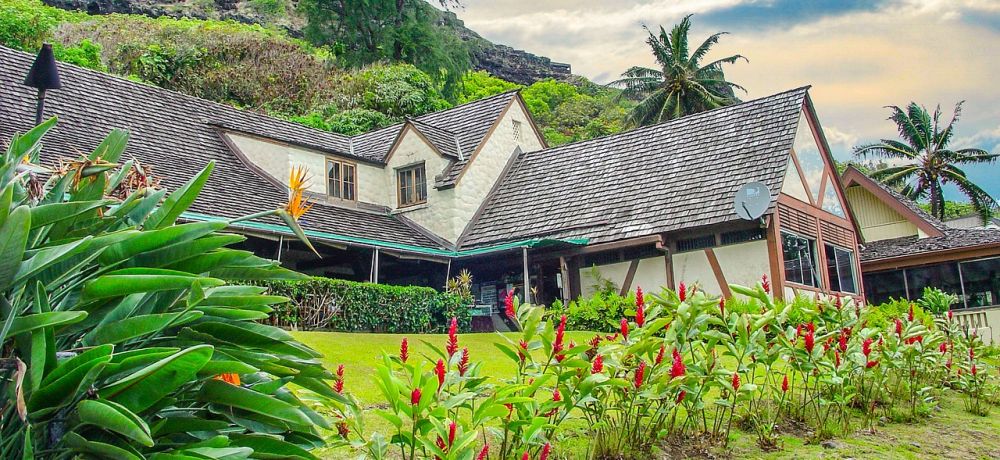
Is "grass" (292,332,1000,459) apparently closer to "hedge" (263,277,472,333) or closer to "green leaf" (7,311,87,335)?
"green leaf" (7,311,87,335)

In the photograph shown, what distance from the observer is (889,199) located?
28.3m

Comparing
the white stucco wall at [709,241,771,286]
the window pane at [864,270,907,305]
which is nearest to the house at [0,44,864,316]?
the white stucco wall at [709,241,771,286]

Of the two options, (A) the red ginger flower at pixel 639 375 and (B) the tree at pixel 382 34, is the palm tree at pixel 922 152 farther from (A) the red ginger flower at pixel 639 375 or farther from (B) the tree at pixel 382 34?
(A) the red ginger flower at pixel 639 375

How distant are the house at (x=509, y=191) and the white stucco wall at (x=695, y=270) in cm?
3

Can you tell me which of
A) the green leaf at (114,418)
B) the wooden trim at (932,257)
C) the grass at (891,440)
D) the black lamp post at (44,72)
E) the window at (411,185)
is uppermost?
the window at (411,185)

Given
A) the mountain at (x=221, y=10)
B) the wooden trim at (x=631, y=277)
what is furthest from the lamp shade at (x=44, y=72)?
the mountain at (x=221, y=10)

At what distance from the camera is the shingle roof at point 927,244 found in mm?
24031

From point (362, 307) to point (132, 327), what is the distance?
1318cm

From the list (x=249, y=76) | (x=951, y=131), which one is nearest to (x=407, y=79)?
(x=249, y=76)

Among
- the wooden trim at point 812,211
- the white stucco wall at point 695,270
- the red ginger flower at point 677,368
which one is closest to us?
the red ginger flower at point 677,368

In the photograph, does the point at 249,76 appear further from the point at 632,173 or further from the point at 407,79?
the point at 632,173

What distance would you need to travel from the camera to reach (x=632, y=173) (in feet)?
69.0

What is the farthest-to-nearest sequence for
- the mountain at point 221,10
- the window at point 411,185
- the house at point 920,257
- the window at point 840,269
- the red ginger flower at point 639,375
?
the mountain at point 221,10
the house at point 920,257
the window at point 411,185
the window at point 840,269
the red ginger flower at point 639,375

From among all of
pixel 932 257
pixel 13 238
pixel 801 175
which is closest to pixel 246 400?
pixel 13 238
